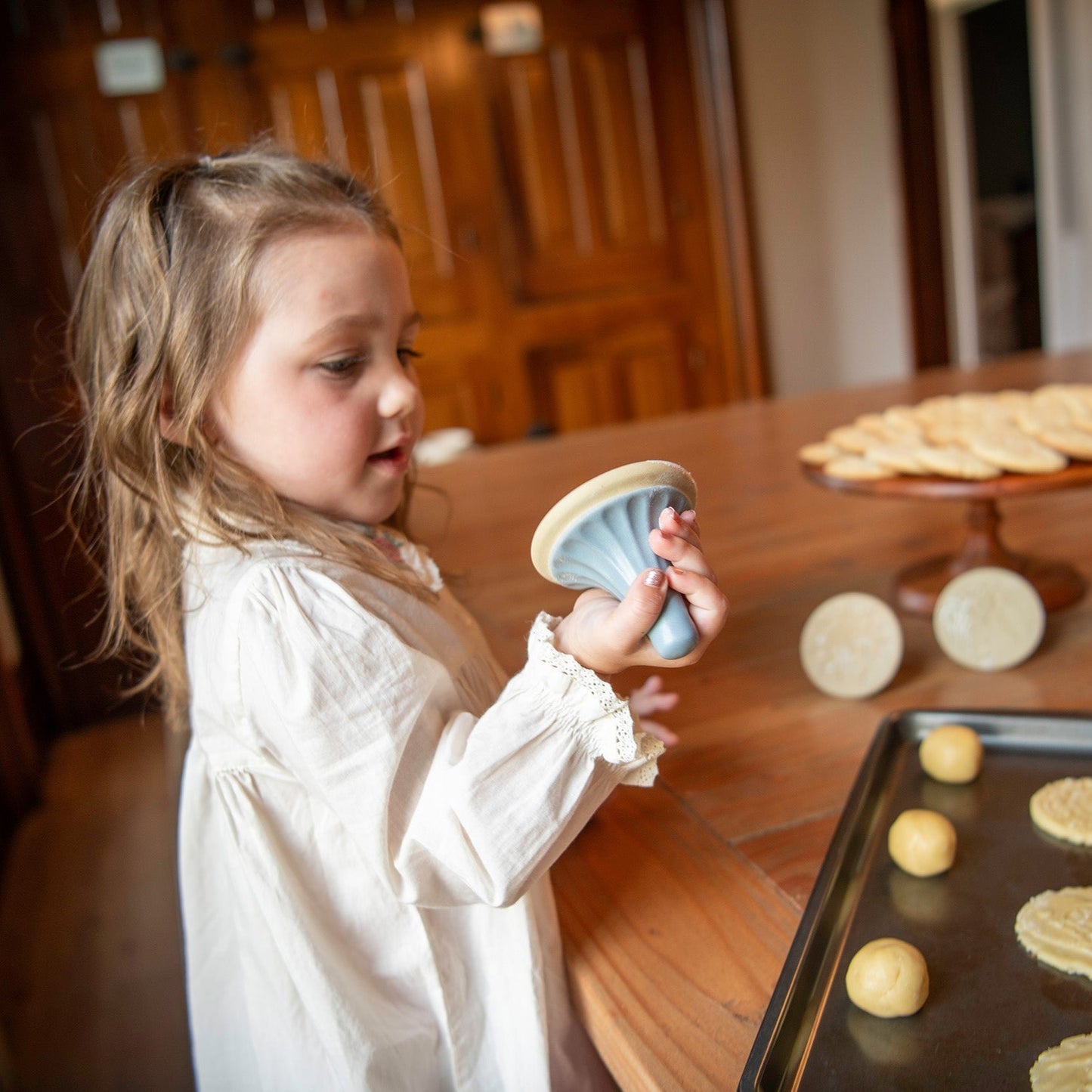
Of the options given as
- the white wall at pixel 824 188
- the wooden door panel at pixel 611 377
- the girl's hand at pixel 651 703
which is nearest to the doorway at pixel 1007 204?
the white wall at pixel 824 188

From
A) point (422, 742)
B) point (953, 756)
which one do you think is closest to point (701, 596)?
point (422, 742)

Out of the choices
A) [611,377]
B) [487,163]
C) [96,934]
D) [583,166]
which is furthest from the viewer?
[611,377]

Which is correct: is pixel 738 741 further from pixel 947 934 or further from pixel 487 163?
pixel 487 163

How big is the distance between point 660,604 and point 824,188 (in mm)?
3947

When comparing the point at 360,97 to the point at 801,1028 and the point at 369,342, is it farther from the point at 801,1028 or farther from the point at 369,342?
the point at 801,1028

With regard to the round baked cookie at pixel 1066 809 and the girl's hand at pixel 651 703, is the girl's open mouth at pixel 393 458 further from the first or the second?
the round baked cookie at pixel 1066 809

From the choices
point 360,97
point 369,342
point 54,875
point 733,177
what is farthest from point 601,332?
point 369,342

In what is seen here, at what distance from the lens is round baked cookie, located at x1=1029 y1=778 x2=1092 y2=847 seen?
556 mm

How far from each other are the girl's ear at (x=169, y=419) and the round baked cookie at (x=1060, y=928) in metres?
0.52

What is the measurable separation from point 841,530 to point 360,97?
263 centimetres

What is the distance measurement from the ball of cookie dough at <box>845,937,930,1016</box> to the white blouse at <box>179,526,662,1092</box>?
14cm

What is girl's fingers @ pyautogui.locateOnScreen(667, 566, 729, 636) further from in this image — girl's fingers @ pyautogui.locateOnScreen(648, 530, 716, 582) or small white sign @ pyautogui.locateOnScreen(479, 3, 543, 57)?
small white sign @ pyautogui.locateOnScreen(479, 3, 543, 57)

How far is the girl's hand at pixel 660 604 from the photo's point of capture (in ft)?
1.36

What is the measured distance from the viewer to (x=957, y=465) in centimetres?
80
